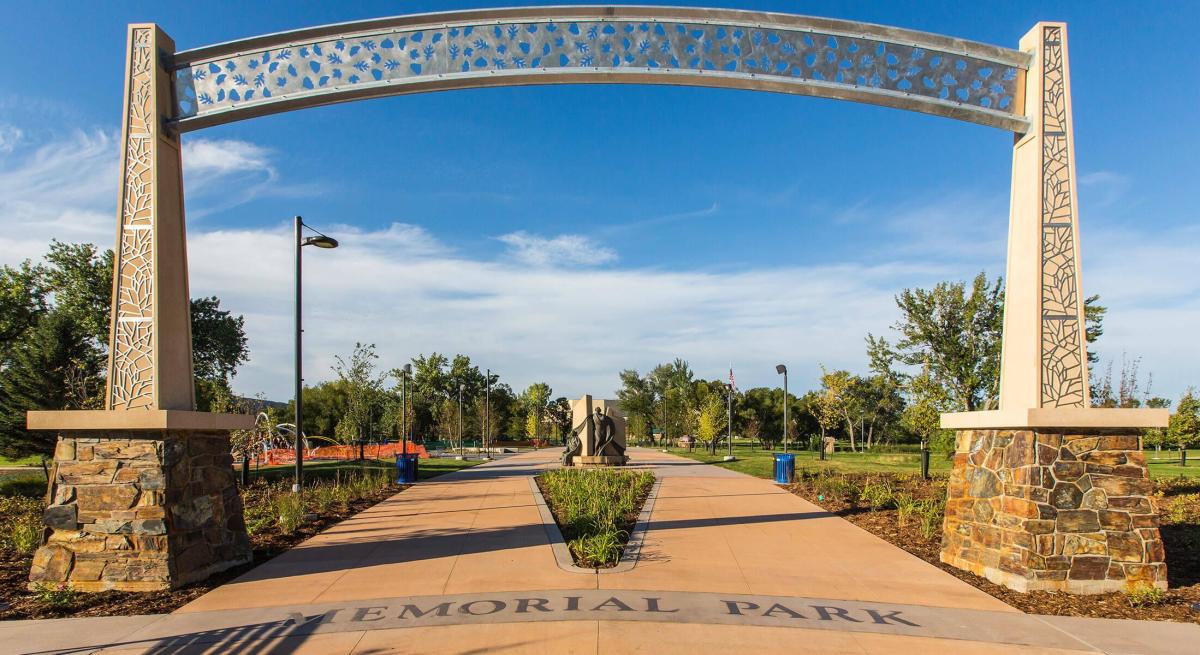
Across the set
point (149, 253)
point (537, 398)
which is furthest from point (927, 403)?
point (537, 398)

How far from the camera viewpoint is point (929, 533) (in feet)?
32.9

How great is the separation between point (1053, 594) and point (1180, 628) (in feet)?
3.31

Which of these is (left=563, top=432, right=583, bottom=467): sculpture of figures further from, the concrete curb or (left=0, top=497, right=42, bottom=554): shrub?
(left=0, top=497, right=42, bottom=554): shrub

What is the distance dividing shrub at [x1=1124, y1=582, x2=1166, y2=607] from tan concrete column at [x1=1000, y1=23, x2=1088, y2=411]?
1.84m

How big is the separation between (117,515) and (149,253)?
8.97 ft

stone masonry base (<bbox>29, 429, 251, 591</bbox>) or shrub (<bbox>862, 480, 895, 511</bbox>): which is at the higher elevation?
stone masonry base (<bbox>29, 429, 251, 591</bbox>)

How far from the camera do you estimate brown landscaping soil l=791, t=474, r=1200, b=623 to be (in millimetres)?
6531

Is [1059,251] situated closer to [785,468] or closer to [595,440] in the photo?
[785,468]

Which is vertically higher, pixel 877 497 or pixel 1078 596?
pixel 1078 596

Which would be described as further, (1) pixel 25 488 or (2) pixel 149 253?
(1) pixel 25 488

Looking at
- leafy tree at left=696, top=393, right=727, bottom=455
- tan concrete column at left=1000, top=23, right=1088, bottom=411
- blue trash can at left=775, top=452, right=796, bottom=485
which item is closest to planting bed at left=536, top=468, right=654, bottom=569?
blue trash can at left=775, top=452, right=796, bottom=485

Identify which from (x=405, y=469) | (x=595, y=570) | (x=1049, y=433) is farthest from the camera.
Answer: (x=405, y=469)

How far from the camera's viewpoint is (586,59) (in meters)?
8.05

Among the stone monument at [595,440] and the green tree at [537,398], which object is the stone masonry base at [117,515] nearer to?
the stone monument at [595,440]
